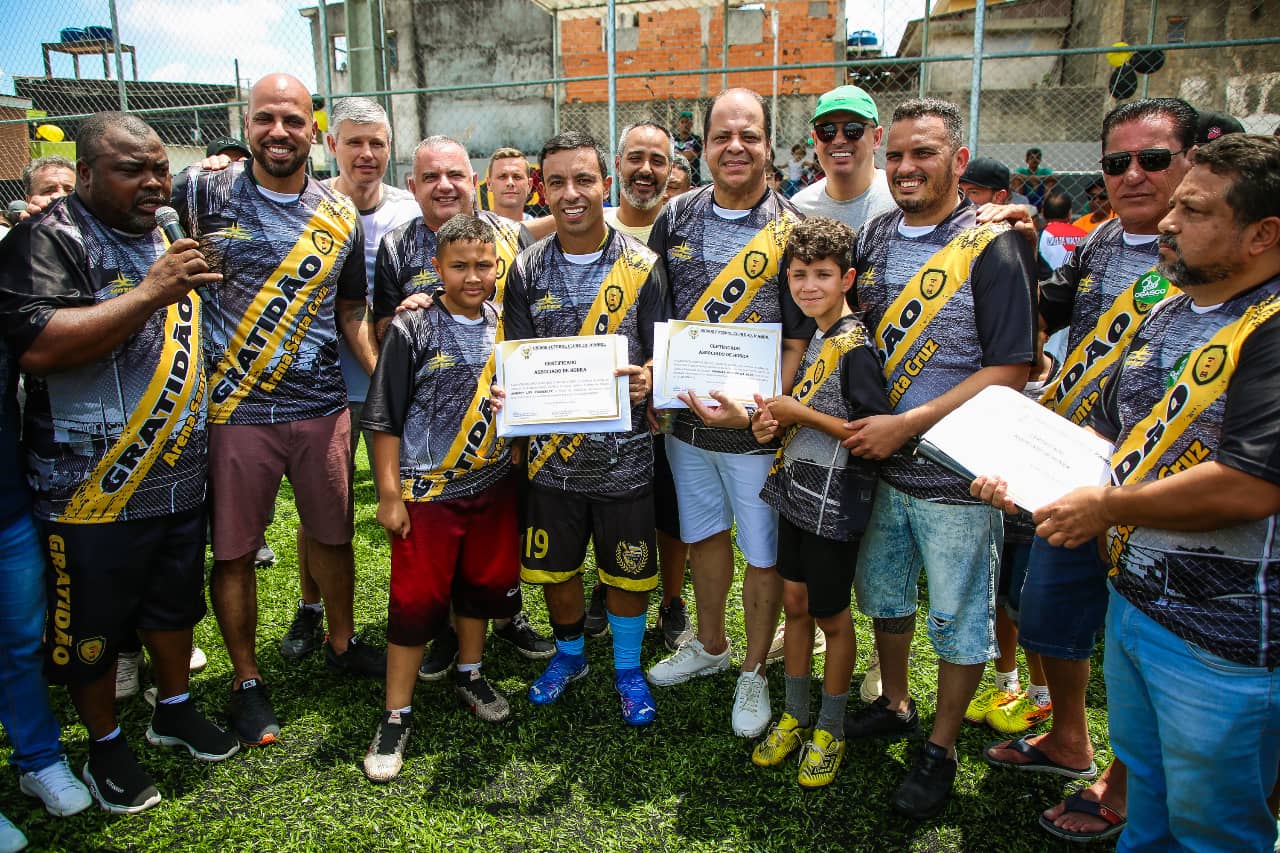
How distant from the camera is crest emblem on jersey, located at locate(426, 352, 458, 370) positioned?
3381 mm

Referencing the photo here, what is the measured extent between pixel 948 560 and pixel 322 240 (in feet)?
9.70

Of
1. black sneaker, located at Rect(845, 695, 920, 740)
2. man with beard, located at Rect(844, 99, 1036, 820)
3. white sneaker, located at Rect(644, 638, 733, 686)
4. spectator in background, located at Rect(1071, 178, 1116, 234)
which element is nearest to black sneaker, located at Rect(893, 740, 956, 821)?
man with beard, located at Rect(844, 99, 1036, 820)

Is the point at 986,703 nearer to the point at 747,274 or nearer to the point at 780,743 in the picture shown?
the point at 780,743

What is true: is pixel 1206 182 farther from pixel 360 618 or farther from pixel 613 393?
pixel 360 618

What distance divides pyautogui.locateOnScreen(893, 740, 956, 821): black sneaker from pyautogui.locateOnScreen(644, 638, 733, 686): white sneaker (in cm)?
114

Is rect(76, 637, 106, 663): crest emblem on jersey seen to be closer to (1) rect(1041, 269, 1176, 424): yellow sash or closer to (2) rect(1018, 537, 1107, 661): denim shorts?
(2) rect(1018, 537, 1107, 661): denim shorts

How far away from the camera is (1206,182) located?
2.07m

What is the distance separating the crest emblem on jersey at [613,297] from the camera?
348 cm

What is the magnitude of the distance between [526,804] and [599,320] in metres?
1.98

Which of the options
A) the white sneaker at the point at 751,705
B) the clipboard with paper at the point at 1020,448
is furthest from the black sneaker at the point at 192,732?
the clipboard with paper at the point at 1020,448

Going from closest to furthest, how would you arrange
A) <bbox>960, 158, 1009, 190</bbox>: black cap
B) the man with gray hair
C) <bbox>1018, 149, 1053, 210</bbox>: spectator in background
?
the man with gray hair
<bbox>960, 158, 1009, 190</bbox>: black cap
<bbox>1018, 149, 1053, 210</bbox>: spectator in background

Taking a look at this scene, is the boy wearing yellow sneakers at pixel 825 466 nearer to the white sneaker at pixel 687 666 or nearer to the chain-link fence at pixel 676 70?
the white sneaker at pixel 687 666

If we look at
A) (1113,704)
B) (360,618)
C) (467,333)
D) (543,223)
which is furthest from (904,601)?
(360,618)

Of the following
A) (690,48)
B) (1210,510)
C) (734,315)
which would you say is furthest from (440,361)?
(690,48)
